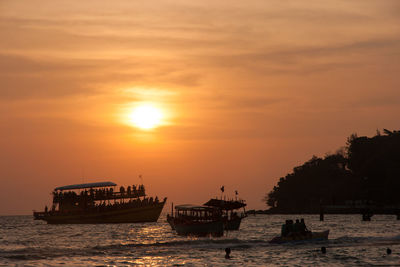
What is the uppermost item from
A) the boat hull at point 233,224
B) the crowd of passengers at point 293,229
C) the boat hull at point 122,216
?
the boat hull at point 122,216

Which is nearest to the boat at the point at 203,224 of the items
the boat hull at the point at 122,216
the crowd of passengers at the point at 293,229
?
the crowd of passengers at the point at 293,229

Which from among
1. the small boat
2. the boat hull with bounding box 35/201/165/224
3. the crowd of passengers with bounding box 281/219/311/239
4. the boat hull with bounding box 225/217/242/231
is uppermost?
the boat hull with bounding box 35/201/165/224

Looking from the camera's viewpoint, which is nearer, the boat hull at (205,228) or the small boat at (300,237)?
the small boat at (300,237)

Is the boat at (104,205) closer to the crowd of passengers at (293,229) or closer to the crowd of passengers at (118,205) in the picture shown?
the crowd of passengers at (118,205)

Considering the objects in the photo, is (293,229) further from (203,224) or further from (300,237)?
(203,224)

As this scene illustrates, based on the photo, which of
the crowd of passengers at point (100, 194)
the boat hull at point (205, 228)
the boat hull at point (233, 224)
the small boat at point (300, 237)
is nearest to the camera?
the small boat at point (300, 237)

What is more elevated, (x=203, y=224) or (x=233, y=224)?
(x=233, y=224)

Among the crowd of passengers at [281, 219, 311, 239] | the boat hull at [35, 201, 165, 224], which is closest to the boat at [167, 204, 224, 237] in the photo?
the crowd of passengers at [281, 219, 311, 239]

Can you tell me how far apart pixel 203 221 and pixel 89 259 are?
102ft

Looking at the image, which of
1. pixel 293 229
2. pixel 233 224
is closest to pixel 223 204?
pixel 233 224

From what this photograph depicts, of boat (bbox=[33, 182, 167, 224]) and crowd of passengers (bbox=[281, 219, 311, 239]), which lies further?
boat (bbox=[33, 182, 167, 224])

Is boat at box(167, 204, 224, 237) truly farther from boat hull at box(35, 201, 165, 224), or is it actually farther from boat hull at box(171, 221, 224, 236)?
boat hull at box(35, 201, 165, 224)

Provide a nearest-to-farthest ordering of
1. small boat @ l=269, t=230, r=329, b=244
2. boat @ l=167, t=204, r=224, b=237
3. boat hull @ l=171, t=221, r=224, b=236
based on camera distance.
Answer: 1. small boat @ l=269, t=230, r=329, b=244
2. boat hull @ l=171, t=221, r=224, b=236
3. boat @ l=167, t=204, r=224, b=237

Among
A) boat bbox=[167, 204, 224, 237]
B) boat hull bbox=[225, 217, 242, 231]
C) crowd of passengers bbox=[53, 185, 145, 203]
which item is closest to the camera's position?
boat bbox=[167, 204, 224, 237]
